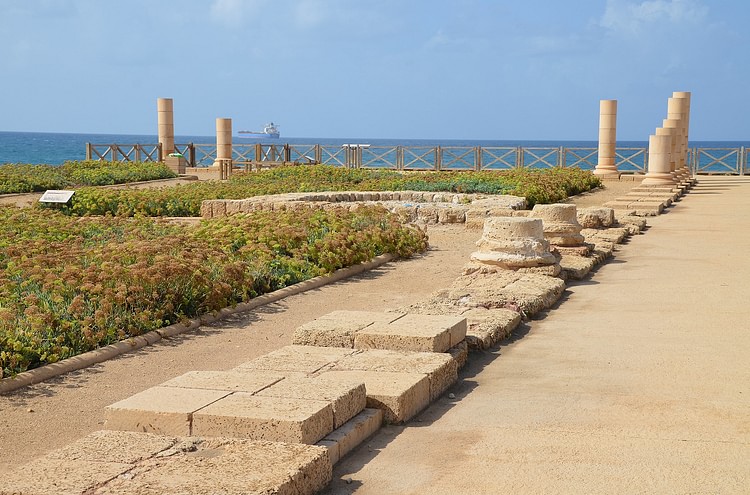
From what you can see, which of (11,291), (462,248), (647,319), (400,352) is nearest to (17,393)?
(11,291)

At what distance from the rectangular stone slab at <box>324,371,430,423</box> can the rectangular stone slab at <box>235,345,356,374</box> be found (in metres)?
0.19

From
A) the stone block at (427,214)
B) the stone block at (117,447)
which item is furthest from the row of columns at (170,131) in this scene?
the stone block at (117,447)

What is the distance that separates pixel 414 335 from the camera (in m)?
5.90

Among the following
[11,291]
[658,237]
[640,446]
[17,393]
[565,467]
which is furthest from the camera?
[658,237]

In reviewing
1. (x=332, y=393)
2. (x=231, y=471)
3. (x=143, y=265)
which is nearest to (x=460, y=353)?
(x=332, y=393)

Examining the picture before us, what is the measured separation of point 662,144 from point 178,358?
2108 centimetres

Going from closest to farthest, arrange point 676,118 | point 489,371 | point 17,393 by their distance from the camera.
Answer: point 17,393, point 489,371, point 676,118

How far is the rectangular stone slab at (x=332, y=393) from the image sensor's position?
4.54 metres

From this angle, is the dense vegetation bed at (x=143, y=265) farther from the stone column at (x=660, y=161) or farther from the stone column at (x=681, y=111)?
the stone column at (x=681, y=111)

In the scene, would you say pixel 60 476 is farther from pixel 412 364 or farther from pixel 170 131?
pixel 170 131

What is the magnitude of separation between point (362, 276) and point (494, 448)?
6.02 metres

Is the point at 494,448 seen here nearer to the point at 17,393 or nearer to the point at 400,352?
the point at 400,352

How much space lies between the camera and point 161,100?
33312mm

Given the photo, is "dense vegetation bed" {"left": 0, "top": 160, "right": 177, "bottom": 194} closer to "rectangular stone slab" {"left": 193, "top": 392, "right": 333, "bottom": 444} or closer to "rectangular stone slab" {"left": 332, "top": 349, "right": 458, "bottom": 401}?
"rectangular stone slab" {"left": 332, "top": 349, "right": 458, "bottom": 401}
